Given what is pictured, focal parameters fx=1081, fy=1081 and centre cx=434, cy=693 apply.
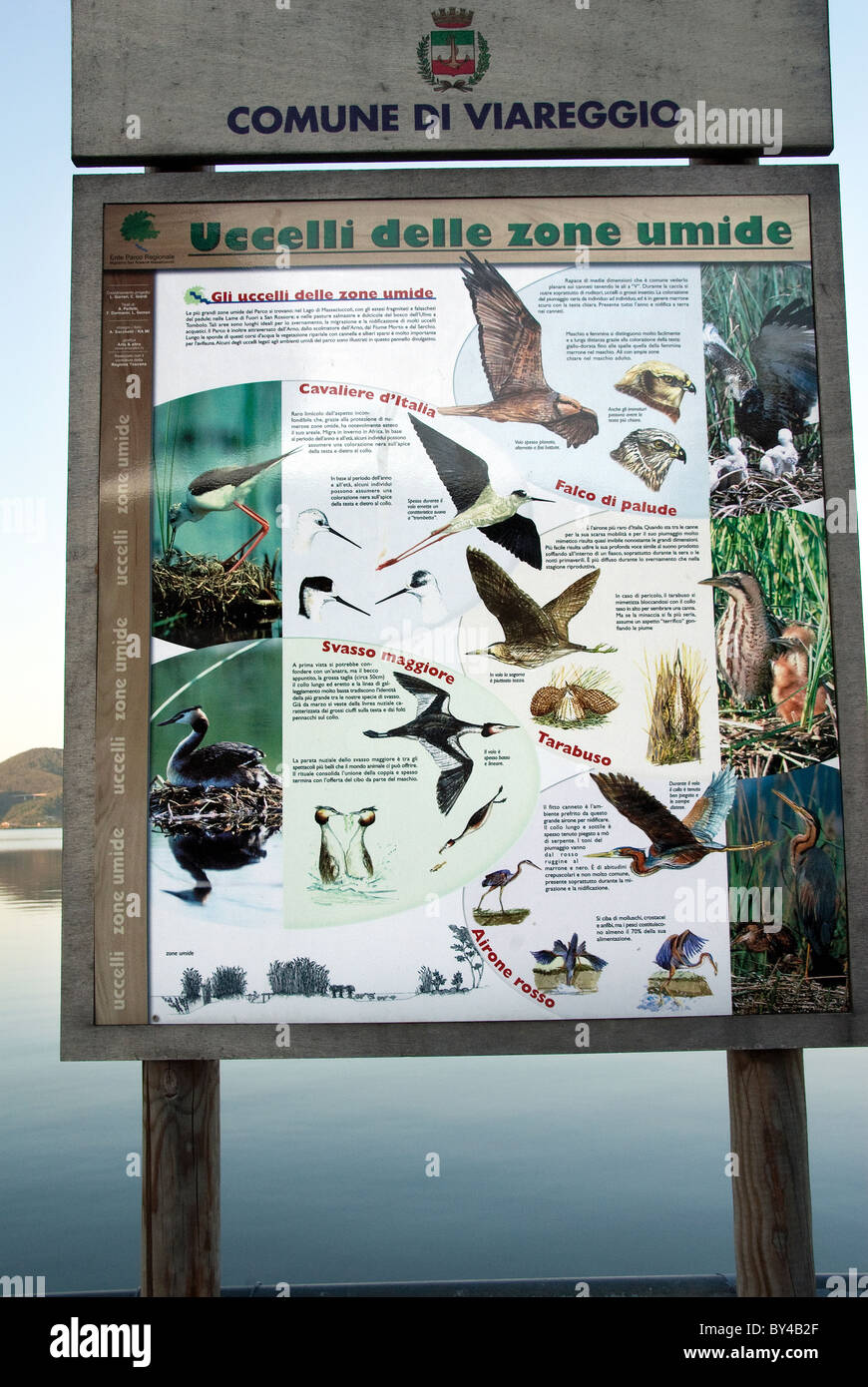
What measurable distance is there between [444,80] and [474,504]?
0.94 m

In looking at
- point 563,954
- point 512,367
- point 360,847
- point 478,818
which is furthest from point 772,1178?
point 512,367

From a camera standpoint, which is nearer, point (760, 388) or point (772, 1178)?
point (772, 1178)

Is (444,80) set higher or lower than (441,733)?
higher

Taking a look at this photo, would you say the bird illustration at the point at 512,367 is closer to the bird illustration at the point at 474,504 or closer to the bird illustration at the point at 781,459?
the bird illustration at the point at 474,504

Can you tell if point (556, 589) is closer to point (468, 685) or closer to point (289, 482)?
point (468, 685)

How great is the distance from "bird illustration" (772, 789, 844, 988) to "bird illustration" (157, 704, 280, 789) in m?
1.05

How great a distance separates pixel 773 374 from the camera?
2.29 meters

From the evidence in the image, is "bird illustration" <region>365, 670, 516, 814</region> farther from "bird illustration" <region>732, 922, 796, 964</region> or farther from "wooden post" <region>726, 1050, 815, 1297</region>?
"wooden post" <region>726, 1050, 815, 1297</region>

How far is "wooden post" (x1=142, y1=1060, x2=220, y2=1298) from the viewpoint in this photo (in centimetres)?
216

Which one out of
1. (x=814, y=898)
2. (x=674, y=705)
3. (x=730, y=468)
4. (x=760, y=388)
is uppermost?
(x=760, y=388)

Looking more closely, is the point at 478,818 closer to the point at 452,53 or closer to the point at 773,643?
the point at 773,643

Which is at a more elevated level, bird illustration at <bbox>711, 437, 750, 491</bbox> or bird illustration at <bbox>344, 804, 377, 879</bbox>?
bird illustration at <bbox>711, 437, 750, 491</bbox>

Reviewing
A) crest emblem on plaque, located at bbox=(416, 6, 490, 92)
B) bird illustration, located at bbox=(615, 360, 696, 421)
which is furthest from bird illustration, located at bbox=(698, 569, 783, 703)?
crest emblem on plaque, located at bbox=(416, 6, 490, 92)

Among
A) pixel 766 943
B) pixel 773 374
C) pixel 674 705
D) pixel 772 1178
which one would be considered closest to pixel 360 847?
pixel 674 705
